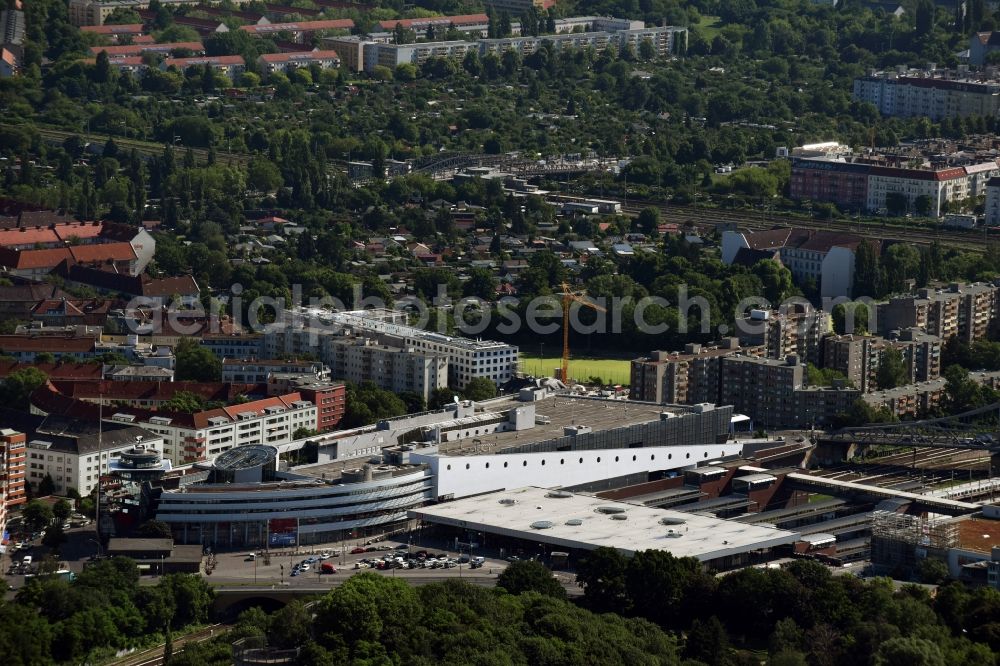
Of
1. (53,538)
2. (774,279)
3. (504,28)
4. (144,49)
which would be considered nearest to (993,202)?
(774,279)

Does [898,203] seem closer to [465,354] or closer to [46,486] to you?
[465,354]

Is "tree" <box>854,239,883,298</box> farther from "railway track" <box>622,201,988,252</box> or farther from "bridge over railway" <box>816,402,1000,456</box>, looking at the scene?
"bridge over railway" <box>816,402,1000,456</box>

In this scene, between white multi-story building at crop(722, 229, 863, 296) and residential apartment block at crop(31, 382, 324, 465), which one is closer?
residential apartment block at crop(31, 382, 324, 465)

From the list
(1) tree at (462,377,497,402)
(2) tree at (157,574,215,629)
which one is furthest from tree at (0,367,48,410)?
(2) tree at (157,574,215,629)

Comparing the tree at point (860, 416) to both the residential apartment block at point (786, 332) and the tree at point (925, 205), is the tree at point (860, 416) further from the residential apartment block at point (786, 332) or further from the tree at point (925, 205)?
the tree at point (925, 205)

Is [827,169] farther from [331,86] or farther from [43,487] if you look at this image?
[43,487]

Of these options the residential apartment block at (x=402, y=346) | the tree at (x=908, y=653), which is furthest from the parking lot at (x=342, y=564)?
the residential apartment block at (x=402, y=346)
